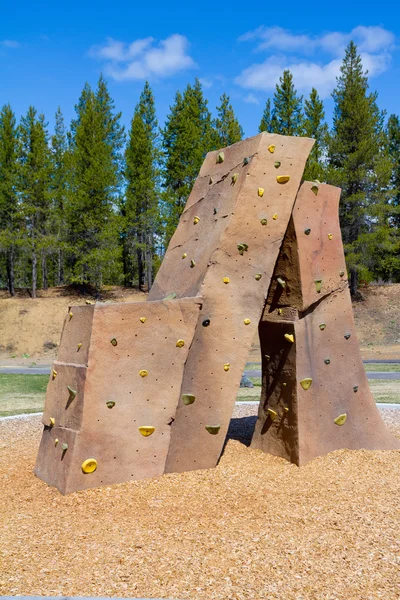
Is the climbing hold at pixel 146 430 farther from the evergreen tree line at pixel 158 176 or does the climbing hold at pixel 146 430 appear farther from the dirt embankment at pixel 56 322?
the evergreen tree line at pixel 158 176

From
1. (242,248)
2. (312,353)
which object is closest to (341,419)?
(312,353)

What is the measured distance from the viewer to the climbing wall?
226 inches

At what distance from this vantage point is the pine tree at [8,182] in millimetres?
29359

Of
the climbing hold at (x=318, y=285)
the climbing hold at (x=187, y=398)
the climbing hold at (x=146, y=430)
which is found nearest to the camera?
the climbing hold at (x=146, y=430)

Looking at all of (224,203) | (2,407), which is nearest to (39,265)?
(2,407)

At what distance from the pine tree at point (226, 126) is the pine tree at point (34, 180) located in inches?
363

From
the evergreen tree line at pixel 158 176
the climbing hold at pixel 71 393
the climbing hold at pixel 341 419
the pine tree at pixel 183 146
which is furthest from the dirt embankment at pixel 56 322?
the climbing hold at pixel 71 393

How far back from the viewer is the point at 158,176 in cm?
3161

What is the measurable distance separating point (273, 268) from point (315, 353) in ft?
3.28

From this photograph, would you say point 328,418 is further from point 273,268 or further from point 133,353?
point 133,353

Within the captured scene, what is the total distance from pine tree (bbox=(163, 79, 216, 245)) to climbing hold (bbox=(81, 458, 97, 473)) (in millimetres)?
24346

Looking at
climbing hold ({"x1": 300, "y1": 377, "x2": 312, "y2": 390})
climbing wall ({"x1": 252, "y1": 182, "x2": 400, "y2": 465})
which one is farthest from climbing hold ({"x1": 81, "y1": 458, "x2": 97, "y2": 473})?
climbing hold ({"x1": 300, "y1": 377, "x2": 312, "y2": 390})

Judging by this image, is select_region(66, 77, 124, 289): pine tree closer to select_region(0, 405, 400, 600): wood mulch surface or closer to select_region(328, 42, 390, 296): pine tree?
select_region(328, 42, 390, 296): pine tree

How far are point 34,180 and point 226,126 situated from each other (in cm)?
1046
